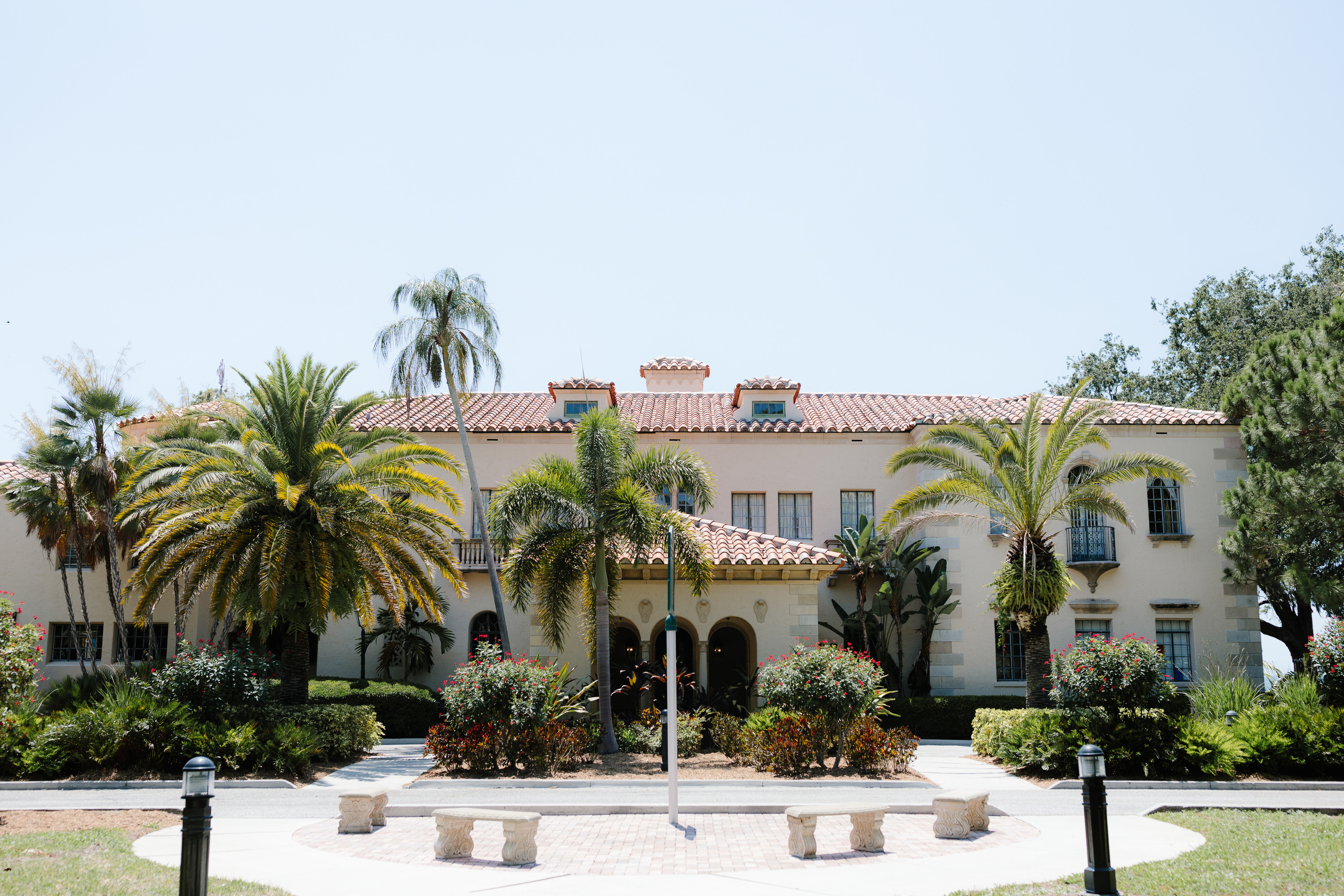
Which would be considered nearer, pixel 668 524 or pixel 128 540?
pixel 668 524

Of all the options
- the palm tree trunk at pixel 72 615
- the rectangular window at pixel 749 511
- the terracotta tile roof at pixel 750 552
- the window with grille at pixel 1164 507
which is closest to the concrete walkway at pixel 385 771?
the terracotta tile roof at pixel 750 552

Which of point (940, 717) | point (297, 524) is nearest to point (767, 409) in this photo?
point (940, 717)

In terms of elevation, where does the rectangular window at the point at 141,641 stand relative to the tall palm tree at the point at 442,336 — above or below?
below

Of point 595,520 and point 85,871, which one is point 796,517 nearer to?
point 595,520

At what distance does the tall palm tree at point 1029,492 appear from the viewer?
19734 mm

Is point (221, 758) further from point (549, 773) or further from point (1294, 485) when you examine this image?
point (1294, 485)

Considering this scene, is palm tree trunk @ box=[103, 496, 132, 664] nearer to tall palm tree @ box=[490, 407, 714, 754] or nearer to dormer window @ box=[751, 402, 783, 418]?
tall palm tree @ box=[490, 407, 714, 754]

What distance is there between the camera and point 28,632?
14.0m

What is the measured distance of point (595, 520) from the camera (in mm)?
18906

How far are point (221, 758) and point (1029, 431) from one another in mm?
16589

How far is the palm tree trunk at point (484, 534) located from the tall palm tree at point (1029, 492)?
9817 mm

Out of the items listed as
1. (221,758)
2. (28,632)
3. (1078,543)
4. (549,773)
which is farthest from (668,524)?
(1078,543)

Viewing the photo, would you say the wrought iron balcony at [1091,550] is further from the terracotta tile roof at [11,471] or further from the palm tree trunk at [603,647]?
the terracotta tile roof at [11,471]

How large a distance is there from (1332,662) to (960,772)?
8053mm
